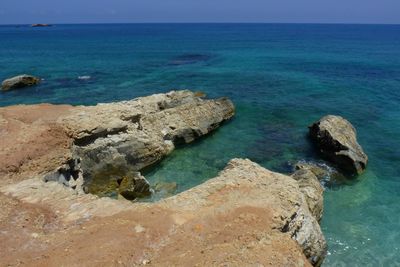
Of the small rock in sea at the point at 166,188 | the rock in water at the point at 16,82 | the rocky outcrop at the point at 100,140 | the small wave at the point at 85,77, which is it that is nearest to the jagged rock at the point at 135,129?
the rocky outcrop at the point at 100,140

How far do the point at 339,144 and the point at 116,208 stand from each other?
61.1ft

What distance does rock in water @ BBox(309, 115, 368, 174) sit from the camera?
26.3m

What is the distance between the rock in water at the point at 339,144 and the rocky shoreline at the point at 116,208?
5.16 m

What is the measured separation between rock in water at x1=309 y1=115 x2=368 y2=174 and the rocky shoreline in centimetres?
516

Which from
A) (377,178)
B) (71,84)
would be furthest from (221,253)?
(71,84)

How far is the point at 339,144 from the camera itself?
90.7 ft

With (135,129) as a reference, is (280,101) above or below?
below

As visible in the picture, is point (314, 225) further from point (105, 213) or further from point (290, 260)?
point (105, 213)

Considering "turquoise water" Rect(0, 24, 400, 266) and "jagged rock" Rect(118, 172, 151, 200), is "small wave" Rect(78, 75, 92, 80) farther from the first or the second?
"jagged rock" Rect(118, 172, 151, 200)

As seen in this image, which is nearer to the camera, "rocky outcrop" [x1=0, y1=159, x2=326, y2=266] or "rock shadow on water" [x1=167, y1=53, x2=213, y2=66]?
"rocky outcrop" [x1=0, y1=159, x2=326, y2=266]

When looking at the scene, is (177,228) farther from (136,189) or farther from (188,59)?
(188,59)

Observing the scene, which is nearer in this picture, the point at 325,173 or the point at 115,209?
the point at 115,209

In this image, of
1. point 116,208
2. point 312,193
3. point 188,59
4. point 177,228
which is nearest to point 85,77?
point 188,59

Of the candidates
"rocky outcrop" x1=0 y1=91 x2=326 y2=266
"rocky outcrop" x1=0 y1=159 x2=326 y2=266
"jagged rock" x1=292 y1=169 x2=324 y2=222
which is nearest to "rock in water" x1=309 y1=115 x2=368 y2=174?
"jagged rock" x1=292 y1=169 x2=324 y2=222
